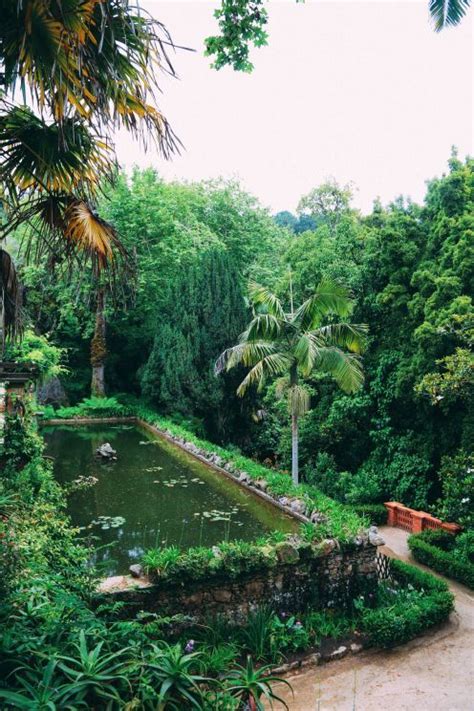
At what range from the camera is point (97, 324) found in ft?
73.9

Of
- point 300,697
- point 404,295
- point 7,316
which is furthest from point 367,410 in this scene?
point 7,316

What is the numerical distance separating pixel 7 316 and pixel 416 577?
6.59 m

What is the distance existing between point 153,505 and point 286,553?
426 centimetres

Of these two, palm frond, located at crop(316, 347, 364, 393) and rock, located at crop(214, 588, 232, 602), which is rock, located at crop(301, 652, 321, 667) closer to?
rock, located at crop(214, 588, 232, 602)

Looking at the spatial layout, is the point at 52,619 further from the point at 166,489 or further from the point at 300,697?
the point at 166,489

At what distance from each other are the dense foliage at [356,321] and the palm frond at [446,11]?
14.4 ft

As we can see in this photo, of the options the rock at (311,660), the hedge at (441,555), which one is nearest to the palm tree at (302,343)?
the hedge at (441,555)

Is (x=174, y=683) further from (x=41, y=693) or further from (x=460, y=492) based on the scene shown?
(x=460, y=492)

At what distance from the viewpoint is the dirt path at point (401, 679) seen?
5.02 meters

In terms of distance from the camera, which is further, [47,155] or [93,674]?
[47,155]

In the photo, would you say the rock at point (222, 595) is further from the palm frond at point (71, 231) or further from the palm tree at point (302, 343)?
the palm tree at point (302, 343)

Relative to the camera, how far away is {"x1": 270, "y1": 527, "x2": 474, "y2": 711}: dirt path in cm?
502

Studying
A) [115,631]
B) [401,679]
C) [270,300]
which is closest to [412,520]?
[401,679]

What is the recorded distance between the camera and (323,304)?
10.1 meters
